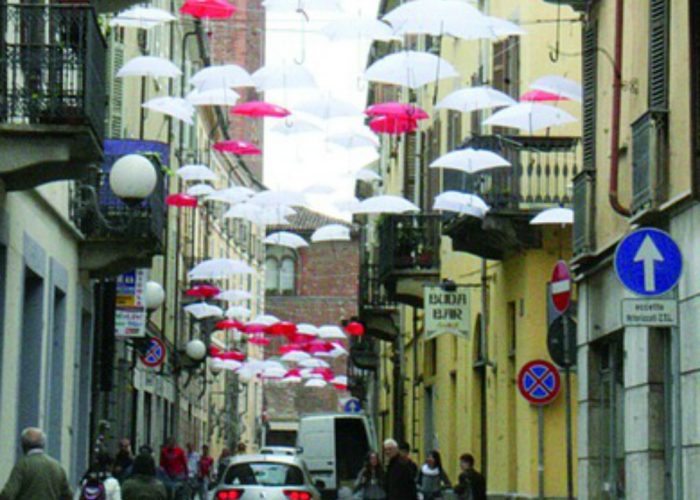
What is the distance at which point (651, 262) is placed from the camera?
46.5 ft

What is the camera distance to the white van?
42381 mm

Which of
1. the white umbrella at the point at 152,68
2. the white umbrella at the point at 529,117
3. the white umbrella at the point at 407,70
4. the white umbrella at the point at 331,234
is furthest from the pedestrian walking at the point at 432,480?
the white umbrella at the point at 331,234

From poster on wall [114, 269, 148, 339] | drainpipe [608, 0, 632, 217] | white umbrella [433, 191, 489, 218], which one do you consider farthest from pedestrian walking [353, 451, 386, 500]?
drainpipe [608, 0, 632, 217]

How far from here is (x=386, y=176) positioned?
203 feet

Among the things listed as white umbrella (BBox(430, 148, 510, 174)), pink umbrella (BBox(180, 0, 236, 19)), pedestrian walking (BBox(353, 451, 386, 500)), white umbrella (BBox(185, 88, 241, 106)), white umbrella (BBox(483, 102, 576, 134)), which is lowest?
pedestrian walking (BBox(353, 451, 386, 500))

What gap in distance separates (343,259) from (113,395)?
7378cm

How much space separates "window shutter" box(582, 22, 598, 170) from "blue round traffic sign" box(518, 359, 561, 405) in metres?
2.45

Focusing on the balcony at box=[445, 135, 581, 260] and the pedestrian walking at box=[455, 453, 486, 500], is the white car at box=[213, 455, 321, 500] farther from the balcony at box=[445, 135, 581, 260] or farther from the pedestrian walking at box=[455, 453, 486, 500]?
the balcony at box=[445, 135, 581, 260]

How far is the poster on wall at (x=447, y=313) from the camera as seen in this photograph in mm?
33125

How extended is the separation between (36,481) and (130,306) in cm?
1446

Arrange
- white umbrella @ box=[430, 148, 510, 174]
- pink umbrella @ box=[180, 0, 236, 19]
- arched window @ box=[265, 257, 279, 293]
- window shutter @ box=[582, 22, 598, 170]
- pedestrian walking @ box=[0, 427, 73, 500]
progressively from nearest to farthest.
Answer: pedestrian walking @ box=[0, 427, 73, 500] < window shutter @ box=[582, 22, 598, 170] < pink umbrella @ box=[180, 0, 236, 19] < white umbrella @ box=[430, 148, 510, 174] < arched window @ box=[265, 257, 279, 293]

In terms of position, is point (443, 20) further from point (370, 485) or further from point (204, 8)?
point (370, 485)

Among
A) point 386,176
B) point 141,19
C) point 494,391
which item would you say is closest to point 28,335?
point 141,19

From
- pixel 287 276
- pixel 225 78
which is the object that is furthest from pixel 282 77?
pixel 287 276
